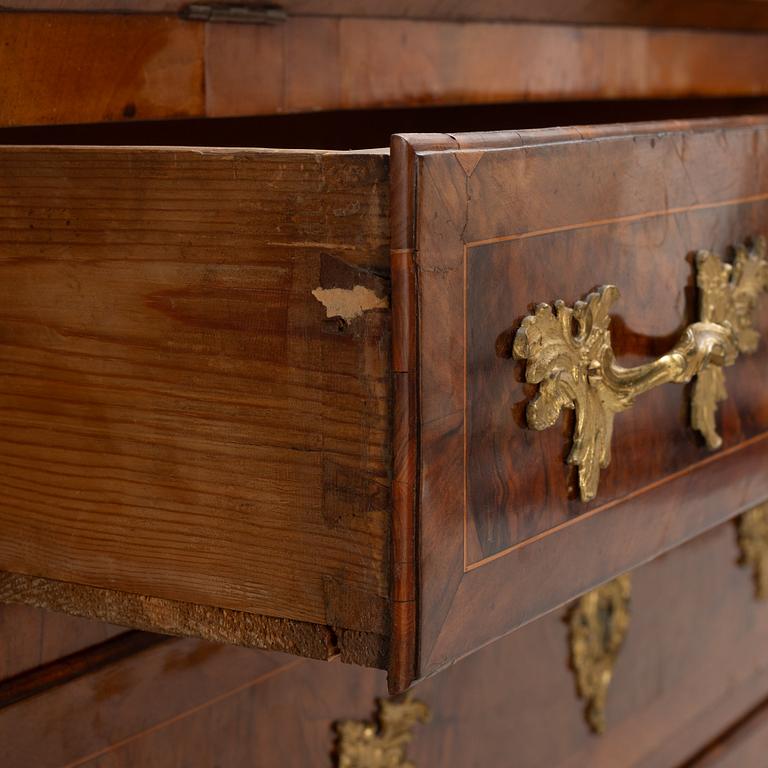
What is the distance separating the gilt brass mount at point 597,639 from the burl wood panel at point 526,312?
0.38 metres

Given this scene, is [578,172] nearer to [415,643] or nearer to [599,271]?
[599,271]

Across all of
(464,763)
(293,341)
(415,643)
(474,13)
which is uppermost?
(474,13)

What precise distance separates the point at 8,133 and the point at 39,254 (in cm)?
22

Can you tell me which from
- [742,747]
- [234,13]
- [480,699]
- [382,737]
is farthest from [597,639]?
[234,13]

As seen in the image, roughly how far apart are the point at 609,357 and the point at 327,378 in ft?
0.54

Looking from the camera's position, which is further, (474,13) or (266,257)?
(474,13)

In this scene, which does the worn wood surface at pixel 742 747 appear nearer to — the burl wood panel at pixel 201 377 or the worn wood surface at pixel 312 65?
the worn wood surface at pixel 312 65

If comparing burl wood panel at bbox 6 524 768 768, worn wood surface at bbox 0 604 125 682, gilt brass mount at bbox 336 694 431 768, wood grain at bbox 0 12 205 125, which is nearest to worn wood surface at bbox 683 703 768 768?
burl wood panel at bbox 6 524 768 768

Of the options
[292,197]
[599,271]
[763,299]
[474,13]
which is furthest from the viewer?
[474,13]

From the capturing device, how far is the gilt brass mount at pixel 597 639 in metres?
1.16

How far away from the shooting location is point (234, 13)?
0.82 meters

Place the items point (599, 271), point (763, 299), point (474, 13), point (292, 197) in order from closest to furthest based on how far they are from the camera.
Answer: point (292, 197), point (599, 271), point (763, 299), point (474, 13)

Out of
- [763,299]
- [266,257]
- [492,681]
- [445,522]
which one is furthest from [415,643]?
[492,681]

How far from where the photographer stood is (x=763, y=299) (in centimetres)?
81
